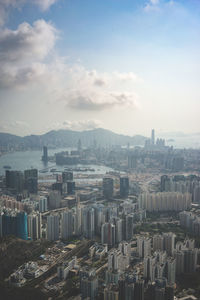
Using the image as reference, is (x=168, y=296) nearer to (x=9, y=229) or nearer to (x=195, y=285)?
(x=195, y=285)

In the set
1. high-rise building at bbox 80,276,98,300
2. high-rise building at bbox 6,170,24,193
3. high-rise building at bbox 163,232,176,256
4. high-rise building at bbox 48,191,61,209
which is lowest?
high-rise building at bbox 80,276,98,300

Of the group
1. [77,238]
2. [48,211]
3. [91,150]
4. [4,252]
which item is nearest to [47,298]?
[4,252]

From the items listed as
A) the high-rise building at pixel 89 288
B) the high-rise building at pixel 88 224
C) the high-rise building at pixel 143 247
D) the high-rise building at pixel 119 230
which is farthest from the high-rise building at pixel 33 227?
the high-rise building at pixel 89 288

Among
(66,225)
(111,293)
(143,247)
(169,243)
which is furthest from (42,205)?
(111,293)

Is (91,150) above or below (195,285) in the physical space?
above

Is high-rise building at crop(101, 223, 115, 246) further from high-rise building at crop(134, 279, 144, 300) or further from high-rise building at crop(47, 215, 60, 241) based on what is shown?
high-rise building at crop(134, 279, 144, 300)

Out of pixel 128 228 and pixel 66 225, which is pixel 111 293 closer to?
pixel 128 228

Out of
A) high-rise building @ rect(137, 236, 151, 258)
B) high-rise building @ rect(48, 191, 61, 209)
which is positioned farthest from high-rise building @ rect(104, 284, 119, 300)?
high-rise building @ rect(48, 191, 61, 209)

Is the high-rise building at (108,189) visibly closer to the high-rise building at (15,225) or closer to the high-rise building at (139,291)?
the high-rise building at (15,225)
